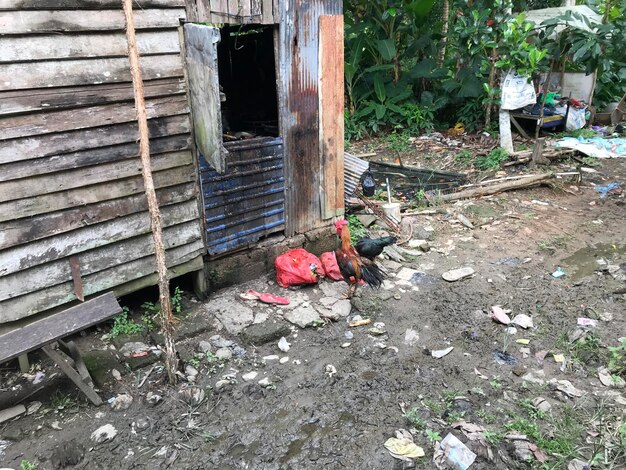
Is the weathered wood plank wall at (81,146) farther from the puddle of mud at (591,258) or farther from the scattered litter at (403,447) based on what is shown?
the puddle of mud at (591,258)

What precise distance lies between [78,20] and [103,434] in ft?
10.1

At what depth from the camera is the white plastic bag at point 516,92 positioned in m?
8.71

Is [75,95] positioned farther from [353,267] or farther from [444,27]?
[444,27]

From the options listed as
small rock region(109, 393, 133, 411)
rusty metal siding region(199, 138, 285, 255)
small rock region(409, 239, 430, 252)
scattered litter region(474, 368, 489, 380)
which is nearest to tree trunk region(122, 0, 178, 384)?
small rock region(109, 393, 133, 411)

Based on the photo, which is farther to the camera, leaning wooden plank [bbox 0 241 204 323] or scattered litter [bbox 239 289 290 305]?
scattered litter [bbox 239 289 290 305]

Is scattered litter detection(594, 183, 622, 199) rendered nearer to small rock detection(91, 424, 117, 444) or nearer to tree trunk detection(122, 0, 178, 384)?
tree trunk detection(122, 0, 178, 384)

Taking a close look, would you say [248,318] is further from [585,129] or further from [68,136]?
[585,129]

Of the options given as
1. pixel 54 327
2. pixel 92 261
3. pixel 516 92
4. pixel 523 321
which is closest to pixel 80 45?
pixel 92 261

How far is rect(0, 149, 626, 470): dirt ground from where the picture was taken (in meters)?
3.20

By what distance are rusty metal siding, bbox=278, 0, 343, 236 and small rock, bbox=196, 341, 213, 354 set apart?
1704 millimetres

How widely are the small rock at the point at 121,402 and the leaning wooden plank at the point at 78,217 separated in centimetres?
141

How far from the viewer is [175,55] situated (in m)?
4.14

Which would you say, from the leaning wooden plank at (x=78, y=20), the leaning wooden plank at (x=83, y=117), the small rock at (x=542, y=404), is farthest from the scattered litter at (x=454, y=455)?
the leaning wooden plank at (x=78, y=20)

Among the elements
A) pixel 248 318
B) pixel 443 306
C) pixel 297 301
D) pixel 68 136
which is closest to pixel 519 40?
pixel 443 306
